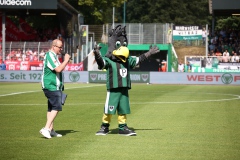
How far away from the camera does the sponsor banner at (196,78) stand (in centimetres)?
4088

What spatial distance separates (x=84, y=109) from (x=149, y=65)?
4915 cm

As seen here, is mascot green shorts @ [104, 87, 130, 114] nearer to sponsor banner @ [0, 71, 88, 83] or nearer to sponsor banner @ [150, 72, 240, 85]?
sponsor banner @ [150, 72, 240, 85]

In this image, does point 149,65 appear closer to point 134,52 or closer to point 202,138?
point 134,52

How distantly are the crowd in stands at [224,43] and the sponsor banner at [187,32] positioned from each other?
1893 mm

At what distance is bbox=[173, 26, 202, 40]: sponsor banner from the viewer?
180ft

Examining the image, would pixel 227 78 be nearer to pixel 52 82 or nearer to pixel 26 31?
pixel 26 31

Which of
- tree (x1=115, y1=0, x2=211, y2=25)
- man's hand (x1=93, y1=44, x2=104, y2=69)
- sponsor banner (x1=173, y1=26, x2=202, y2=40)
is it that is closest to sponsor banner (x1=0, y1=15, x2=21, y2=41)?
sponsor banner (x1=173, y1=26, x2=202, y2=40)

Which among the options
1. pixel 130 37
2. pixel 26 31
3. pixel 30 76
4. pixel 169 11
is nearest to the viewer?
pixel 30 76

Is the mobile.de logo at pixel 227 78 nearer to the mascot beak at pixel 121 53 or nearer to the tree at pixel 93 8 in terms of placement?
the tree at pixel 93 8

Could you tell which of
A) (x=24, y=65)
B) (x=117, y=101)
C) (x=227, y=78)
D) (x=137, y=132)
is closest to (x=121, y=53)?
(x=117, y=101)

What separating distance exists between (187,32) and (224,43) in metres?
3.58

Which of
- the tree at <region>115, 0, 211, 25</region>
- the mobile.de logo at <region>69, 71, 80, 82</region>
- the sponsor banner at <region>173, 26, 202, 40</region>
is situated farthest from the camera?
the tree at <region>115, 0, 211, 25</region>

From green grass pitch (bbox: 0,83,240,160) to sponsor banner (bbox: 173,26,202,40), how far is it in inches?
1279

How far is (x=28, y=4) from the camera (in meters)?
50.3
